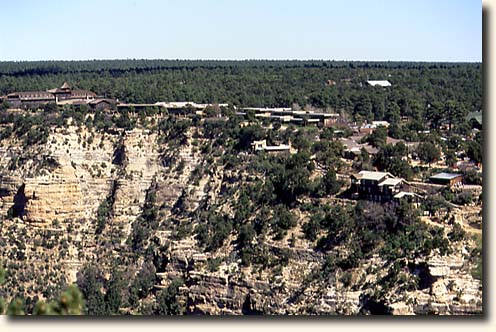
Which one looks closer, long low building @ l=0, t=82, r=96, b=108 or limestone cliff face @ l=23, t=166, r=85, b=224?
limestone cliff face @ l=23, t=166, r=85, b=224

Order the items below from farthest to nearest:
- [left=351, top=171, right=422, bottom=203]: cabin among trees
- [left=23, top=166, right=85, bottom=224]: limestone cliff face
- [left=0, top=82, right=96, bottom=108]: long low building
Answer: [left=0, top=82, right=96, bottom=108]: long low building < [left=23, top=166, right=85, bottom=224]: limestone cliff face < [left=351, top=171, right=422, bottom=203]: cabin among trees

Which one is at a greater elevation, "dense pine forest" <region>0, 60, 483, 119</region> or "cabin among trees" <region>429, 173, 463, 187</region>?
"dense pine forest" <region>0, 60, 483, 119</region>

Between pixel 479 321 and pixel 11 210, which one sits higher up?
pixel 479 321

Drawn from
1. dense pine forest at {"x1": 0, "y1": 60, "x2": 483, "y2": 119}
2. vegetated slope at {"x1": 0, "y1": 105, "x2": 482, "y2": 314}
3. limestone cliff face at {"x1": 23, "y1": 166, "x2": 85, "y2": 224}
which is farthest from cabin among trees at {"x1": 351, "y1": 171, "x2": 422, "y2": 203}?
dense pine forest at {"x1": 0, "y1": 60, "x2": 483, "y2": 119}

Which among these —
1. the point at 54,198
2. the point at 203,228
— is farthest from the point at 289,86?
the point at 203,228

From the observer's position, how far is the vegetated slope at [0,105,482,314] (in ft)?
92.9

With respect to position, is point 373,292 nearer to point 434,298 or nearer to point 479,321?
point 434,298

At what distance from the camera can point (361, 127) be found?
140 feet

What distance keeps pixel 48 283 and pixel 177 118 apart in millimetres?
9867

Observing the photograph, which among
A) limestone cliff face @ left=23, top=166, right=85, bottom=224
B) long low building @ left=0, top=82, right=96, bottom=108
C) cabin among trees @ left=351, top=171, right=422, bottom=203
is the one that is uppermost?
long low building @ left=0, top=82, right=96, bottom=108

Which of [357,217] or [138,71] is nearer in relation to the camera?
[357,217]

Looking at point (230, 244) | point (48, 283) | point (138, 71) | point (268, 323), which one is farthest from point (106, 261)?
point (138, 71)

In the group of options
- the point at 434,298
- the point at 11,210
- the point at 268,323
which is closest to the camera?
the point at 268,323

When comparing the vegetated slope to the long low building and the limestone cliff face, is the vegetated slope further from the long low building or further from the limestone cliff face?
the long low building
